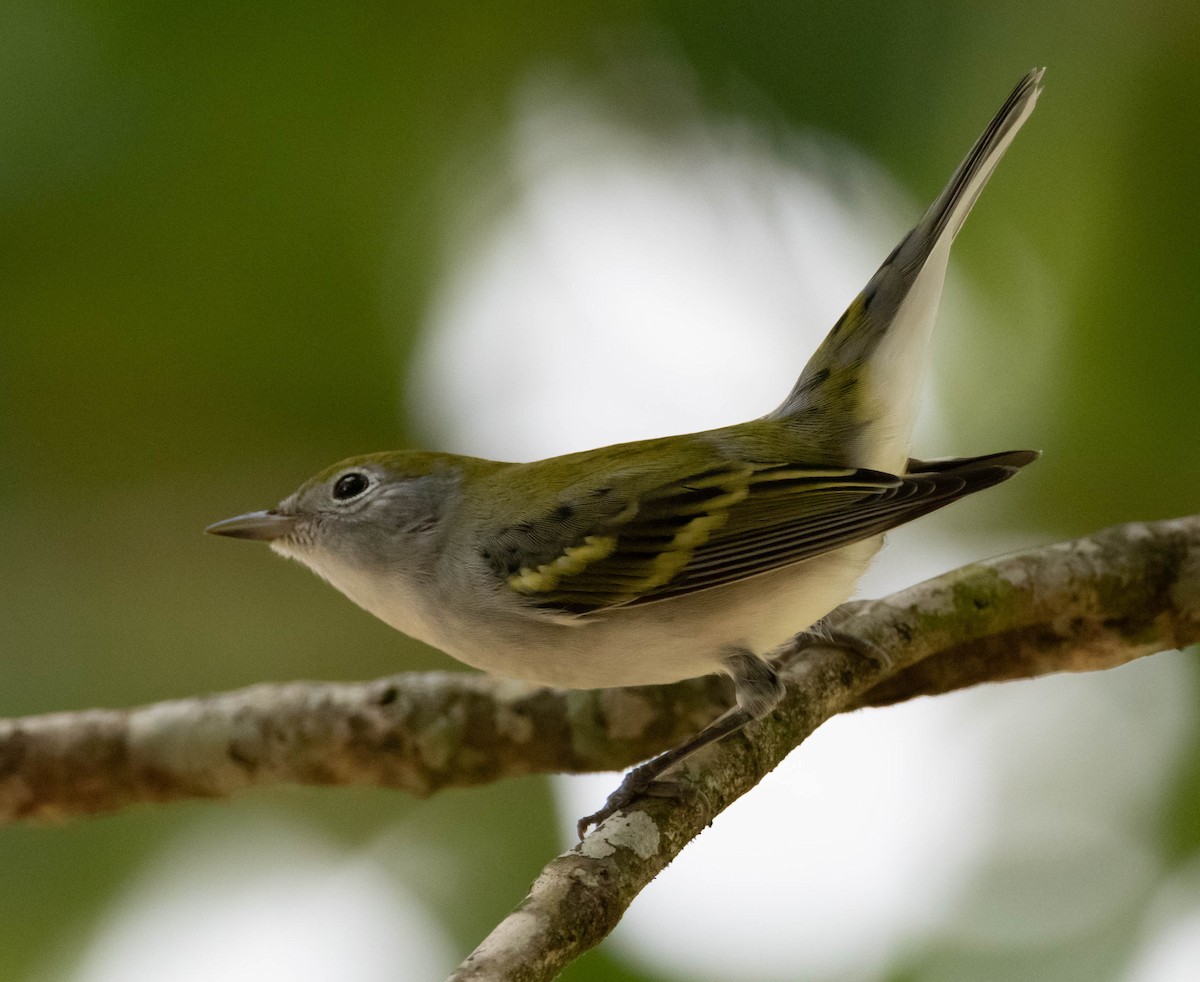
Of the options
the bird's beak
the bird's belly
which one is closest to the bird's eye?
the bird's beak

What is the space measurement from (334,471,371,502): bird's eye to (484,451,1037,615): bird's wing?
51 cm

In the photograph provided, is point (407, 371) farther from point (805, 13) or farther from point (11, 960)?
point (11, 960)

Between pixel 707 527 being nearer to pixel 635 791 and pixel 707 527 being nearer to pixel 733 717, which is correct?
pixel 733 717

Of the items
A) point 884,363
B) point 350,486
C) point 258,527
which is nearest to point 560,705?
point 350,486

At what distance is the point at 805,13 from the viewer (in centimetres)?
374

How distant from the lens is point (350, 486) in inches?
127

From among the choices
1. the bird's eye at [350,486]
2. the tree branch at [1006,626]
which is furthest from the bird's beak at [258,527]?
the tree branch at [1006,626]

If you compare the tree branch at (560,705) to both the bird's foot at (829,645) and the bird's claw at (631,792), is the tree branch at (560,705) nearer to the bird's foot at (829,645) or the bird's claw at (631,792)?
the bird's foot at (829,645)

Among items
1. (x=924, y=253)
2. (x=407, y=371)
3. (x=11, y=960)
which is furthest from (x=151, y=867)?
(x=924, y=253)

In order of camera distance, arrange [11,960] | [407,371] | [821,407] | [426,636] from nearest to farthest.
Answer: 1. [426,636]
2. [821,407]
3. [11,960]
4. [407,371]

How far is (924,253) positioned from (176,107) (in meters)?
2.54

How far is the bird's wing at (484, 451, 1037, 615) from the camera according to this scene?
2.69 meters

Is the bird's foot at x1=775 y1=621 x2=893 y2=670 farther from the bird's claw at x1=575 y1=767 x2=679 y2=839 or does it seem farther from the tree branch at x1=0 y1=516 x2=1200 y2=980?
the bird's claw at x1=575 y1=767 x2=679 y2=839

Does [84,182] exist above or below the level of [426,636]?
above
